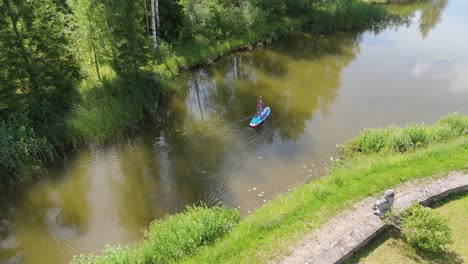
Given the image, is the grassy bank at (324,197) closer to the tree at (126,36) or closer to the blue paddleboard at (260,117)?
the blue paddleboard at (260,117)

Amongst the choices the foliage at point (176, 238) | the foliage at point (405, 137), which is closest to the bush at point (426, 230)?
the foliage at point (176, 238)

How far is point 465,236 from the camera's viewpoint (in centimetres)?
911

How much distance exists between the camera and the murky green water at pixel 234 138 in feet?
38.0

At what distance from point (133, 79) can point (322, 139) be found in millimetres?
10232

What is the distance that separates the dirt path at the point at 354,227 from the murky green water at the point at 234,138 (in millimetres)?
3281

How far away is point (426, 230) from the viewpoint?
838cm

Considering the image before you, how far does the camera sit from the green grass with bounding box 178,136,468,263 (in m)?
8.74

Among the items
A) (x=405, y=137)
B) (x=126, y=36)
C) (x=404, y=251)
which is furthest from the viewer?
(x=126, y=36)

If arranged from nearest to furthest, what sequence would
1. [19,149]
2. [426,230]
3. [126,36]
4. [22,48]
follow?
[426,230] → [19,149] → [22,48] → [126,36]

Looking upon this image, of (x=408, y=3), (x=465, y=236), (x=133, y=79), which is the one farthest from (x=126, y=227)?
(x=408, y=3)

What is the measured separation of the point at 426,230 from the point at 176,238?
6447mm

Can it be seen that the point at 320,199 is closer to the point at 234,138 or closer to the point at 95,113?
the point at 234,138

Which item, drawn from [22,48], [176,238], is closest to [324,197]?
[176,238]

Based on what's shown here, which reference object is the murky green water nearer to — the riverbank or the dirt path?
the riverbank
